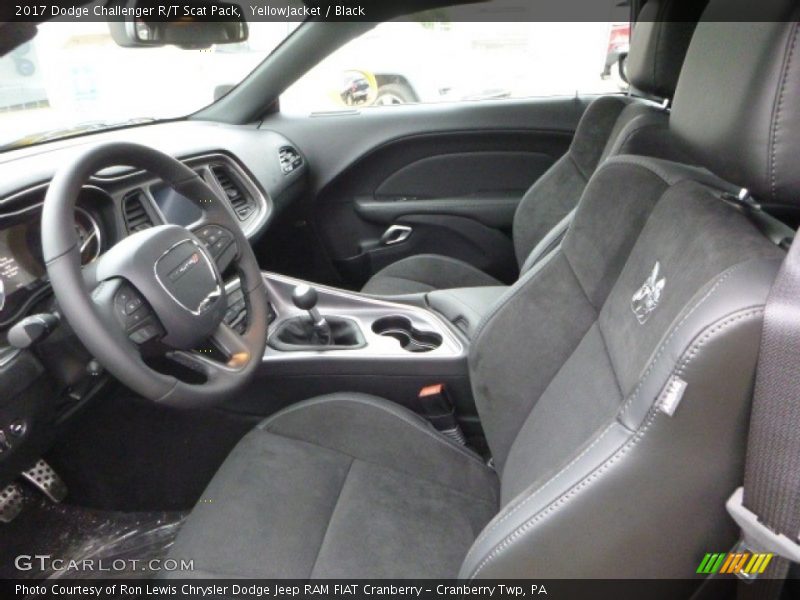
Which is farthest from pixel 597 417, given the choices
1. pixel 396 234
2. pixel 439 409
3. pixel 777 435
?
pixel 396 234

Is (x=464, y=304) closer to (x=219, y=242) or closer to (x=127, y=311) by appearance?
(x=219, y=242)

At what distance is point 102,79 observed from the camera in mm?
1966

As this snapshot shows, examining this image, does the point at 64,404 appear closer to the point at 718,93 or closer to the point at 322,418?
the point at 322,418

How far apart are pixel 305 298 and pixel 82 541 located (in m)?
0.79

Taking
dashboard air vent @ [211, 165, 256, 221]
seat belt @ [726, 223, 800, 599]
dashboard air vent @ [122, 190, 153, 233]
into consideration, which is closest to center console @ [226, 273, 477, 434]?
dashboard air vent @ [122, 190, 153, 233]

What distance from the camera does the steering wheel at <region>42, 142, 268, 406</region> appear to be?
2.99ft

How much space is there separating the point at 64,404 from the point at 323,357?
1.65ft

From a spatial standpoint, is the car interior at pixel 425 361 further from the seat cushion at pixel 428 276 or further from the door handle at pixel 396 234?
the door handle at pixel 396 234

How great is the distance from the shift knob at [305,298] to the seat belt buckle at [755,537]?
0.99 meters

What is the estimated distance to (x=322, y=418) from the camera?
1.28 m

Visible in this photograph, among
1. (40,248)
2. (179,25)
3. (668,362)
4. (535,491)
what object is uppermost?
(179,25)

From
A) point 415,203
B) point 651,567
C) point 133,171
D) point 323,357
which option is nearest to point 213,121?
point 415,203

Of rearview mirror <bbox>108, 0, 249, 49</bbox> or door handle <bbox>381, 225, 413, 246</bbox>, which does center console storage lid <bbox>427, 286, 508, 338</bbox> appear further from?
rearview mirror <bbox>108, 0, 249, 49</bbox>

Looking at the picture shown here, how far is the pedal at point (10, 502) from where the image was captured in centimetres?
139
